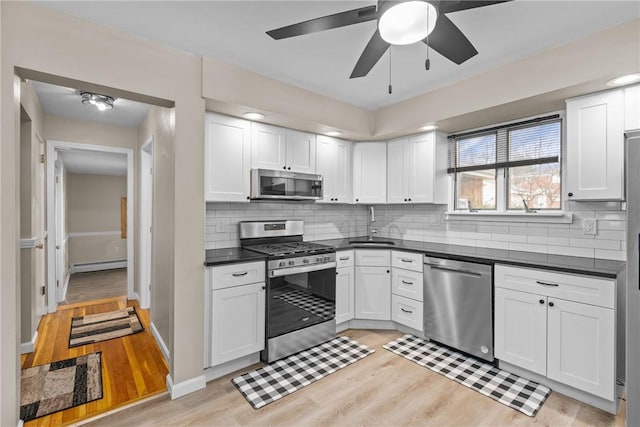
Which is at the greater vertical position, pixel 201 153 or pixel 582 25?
pixel 582 25

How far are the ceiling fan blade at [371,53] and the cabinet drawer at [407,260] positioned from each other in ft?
6.46

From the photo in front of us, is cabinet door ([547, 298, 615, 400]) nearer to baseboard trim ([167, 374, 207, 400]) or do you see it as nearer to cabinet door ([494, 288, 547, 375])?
cabinet door ([494, 288, 547, 375])

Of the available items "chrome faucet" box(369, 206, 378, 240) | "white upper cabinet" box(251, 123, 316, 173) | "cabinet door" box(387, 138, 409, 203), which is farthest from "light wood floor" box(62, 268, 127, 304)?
"cabinet door" box(387, 138, 409, 203)

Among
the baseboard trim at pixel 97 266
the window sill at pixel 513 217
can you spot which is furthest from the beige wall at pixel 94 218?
the window sill at pixel 513 217

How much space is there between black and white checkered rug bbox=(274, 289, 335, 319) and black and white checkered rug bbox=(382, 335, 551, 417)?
0.67 meters

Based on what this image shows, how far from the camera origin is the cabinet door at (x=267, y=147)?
10.2 ft

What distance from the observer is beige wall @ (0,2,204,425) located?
1771 mm

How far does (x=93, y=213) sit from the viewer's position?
716 cm

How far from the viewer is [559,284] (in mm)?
2283

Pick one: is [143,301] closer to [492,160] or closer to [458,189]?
[458,189]

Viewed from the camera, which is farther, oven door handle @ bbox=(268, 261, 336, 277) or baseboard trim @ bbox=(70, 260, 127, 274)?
baseboard trim @ bbox=(70, 260, 127, 274)

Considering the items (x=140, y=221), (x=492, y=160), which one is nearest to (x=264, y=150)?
(x=140, y=221)

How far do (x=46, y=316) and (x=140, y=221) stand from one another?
5.41ft

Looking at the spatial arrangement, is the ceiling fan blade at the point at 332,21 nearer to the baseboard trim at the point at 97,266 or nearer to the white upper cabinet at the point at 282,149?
the white upper cabinet at the point at 282,149
